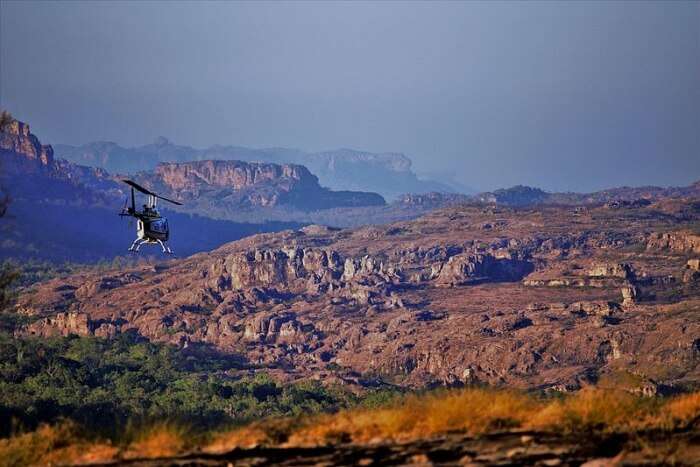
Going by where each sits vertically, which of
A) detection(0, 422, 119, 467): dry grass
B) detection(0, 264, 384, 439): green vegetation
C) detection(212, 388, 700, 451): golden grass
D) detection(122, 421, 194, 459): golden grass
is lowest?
detection(0, 264, 384, 439): green vegetation

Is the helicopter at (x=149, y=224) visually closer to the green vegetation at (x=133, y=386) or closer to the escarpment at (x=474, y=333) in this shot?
the green vegetation at (x=133, y=386)

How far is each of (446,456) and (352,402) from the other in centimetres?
7761

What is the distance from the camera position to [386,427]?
23.2 m

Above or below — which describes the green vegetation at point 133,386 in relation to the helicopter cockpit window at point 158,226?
below

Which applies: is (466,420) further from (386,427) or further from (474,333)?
(474,333)

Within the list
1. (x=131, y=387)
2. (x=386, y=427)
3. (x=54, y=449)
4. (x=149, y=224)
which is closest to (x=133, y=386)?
(x=131, y=387)

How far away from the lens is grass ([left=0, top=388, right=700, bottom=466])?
75.4 ft

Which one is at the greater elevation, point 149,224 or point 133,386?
point 149,224

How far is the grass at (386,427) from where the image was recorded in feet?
75.4

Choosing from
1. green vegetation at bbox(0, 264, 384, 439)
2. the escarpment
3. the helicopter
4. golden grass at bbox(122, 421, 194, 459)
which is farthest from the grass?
the escarpment

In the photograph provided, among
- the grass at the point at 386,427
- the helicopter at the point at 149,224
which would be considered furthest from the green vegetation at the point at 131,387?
the grass at the point at 386,427

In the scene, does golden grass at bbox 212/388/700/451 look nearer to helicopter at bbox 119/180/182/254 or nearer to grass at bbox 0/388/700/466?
grass at bbox 0/388/700/466

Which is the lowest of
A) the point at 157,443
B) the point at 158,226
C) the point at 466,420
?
the point at 157,443

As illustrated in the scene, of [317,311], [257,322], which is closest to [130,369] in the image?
[257,322]
